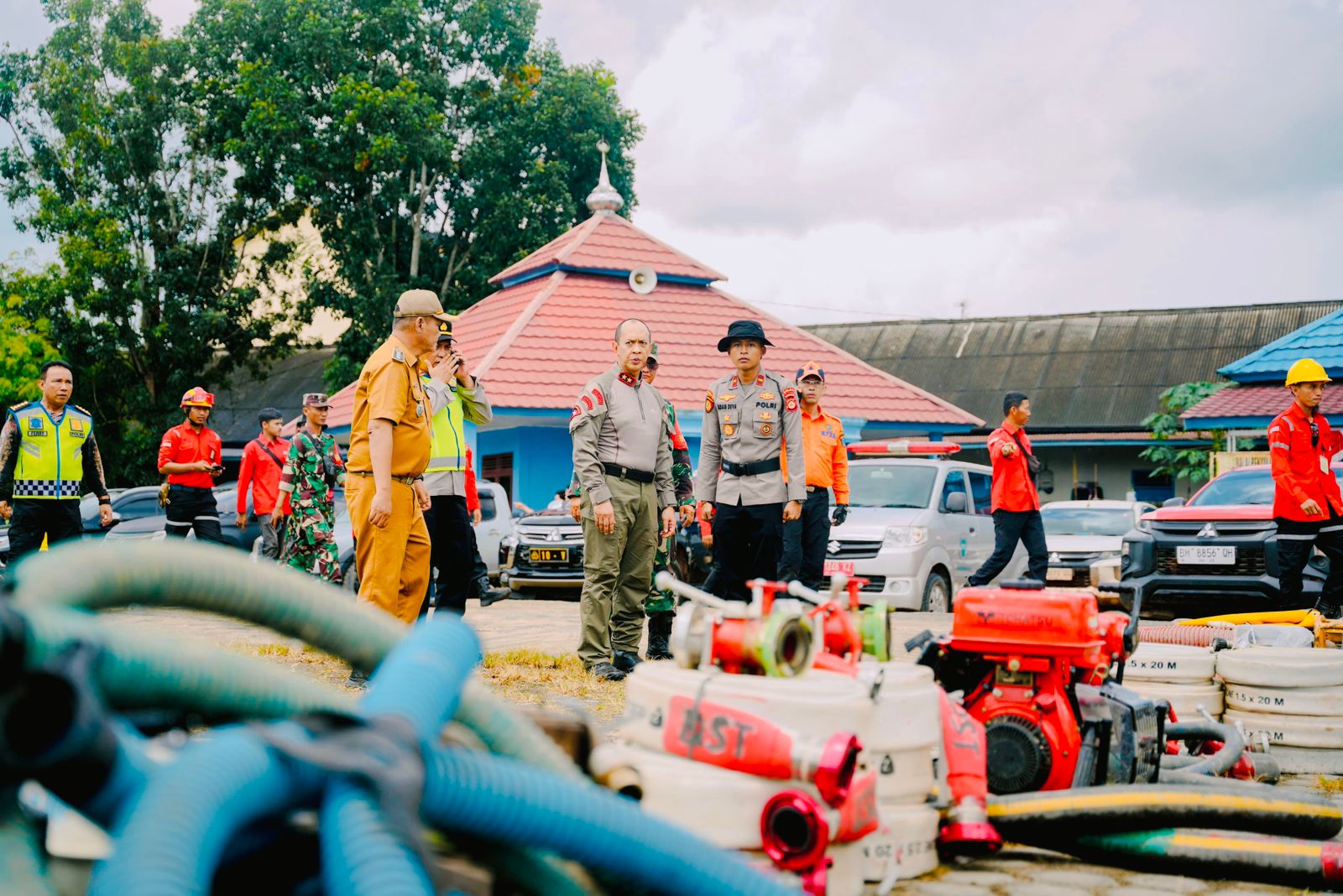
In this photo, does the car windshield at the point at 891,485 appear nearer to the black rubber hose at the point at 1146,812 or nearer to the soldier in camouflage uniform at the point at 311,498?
the soldier in camouflage uniform at the point at 311,498

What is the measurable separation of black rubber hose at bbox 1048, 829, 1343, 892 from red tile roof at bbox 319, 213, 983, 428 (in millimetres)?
16634

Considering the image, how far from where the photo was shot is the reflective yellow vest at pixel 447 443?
8086mm

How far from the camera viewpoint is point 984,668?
4.84 meters

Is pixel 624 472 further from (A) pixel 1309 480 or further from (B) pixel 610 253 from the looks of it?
(B) pixel 610 253

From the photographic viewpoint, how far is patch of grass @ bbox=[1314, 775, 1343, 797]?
5.42 metres

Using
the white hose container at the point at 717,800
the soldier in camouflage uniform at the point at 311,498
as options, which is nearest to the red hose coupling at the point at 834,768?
the white hose container at the point at 717,800

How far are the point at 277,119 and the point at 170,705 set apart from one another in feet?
105

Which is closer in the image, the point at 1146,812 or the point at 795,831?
the point at 795,831

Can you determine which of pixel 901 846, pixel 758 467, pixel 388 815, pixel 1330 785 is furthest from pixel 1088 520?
pixel 388 815

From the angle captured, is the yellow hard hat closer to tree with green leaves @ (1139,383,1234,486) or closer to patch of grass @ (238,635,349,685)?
patch of grass @ (238,635,349,685)

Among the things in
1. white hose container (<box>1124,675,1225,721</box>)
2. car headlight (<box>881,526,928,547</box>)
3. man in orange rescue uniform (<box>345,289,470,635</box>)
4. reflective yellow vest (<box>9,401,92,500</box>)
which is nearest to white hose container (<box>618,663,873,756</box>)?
white hose container (<box>1124,675,1225,721</box>)

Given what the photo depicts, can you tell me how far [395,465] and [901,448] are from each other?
517 inches

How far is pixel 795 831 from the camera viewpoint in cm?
288

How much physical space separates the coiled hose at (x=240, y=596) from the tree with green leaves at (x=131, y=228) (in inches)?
1347
